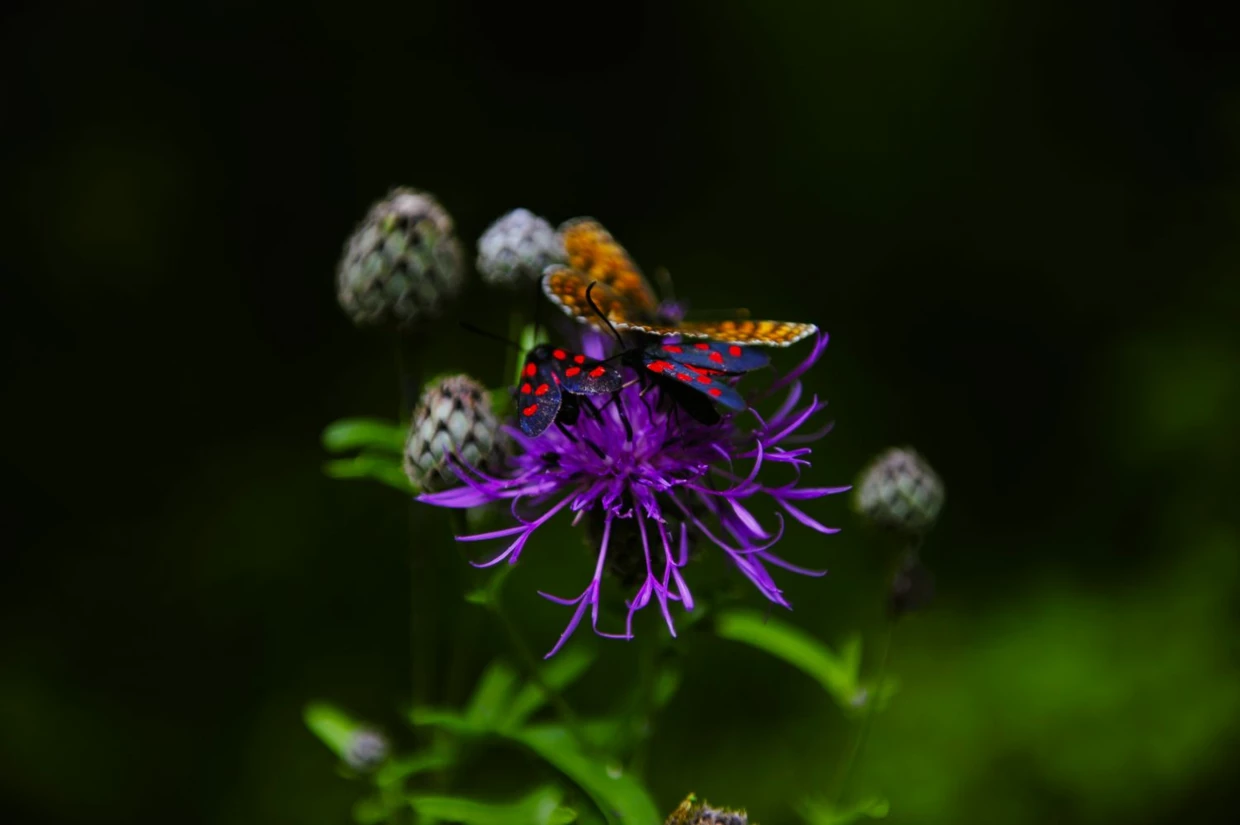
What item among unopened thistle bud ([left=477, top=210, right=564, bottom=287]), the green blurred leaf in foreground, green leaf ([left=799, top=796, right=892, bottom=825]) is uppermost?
unopened thistle bud ([left=477, top=210, right=564, bottom=287])

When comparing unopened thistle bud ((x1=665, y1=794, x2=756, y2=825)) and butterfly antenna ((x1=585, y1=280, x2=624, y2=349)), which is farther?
butterfly antenna ((x1=585, y1=280, x2=624, y2=349))

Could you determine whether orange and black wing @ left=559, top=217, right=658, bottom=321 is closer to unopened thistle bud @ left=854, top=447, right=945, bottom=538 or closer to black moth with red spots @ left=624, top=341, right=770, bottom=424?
black moth with red spots @ left=624, top=341, right=770, bottom=424

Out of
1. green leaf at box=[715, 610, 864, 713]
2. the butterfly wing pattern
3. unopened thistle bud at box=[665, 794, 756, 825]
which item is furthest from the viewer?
green leaf at box=[715, 610, 864, 713]

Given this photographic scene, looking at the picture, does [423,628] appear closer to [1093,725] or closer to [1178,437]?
[1093,725]

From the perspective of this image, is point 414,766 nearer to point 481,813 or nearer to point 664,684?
point 481,813

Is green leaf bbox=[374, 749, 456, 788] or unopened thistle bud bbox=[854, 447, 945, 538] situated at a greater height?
unopened thistle bud bbox=[854, 447, 945, 538]

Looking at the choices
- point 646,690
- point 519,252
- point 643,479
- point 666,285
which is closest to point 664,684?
point 646,690

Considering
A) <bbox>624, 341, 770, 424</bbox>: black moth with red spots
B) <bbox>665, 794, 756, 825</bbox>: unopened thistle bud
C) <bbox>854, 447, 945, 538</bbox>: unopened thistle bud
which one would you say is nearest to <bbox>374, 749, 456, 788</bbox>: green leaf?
<bbox>665, 794, 756, 825</bbox>: unopened thistle bud

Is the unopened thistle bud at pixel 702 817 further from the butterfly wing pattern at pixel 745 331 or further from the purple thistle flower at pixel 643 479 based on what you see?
the butterfly wing pattern at pixel 745 331
